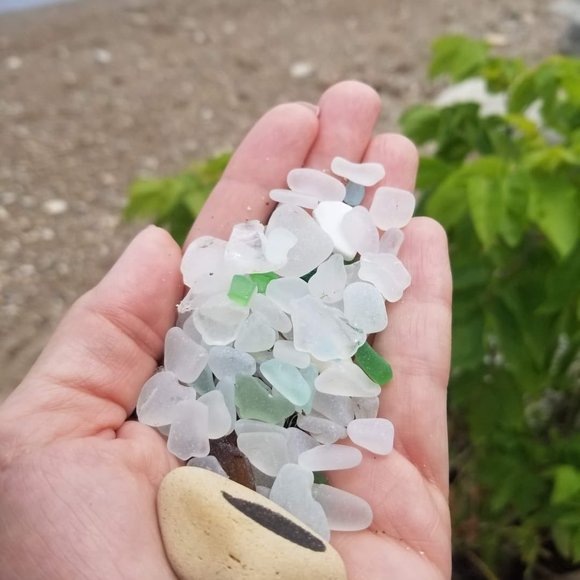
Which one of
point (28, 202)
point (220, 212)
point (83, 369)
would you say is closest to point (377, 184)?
point (220, 212)

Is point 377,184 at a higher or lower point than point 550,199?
lower

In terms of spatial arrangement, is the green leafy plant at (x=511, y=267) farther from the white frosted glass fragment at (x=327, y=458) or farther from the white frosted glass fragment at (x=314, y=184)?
the white frosted glass fragment at (x=327, y=458)

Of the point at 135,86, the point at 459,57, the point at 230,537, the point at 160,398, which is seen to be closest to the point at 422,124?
the point at 459,57

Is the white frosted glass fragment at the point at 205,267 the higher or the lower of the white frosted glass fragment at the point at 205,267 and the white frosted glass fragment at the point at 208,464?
the higher

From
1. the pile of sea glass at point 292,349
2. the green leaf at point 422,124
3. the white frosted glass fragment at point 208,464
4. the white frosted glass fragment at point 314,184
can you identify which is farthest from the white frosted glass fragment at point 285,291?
the green leaf at point 422,124

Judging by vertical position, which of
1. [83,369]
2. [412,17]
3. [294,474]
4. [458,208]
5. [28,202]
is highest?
[458,208]

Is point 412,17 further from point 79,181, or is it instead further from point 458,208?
point 458,208
